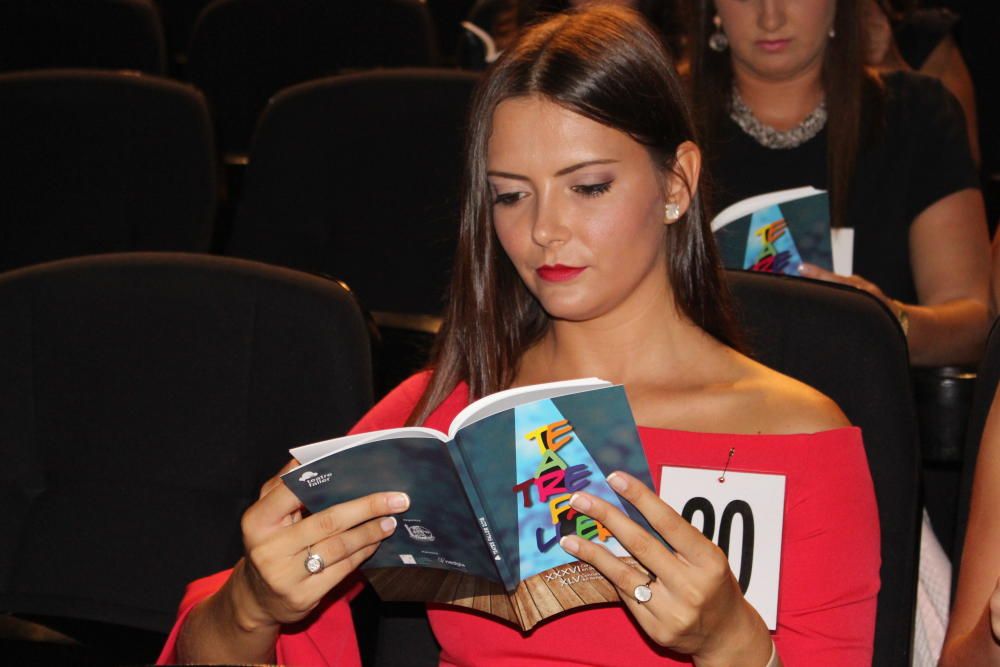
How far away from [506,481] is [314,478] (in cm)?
21

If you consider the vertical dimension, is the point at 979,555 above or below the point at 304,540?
below

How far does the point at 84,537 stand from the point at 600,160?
0.94 m

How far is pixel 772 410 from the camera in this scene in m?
1.74

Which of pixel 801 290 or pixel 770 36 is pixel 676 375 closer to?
pixel 801 290

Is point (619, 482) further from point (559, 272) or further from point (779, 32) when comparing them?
point (779, 32)

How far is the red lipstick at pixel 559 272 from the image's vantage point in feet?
5.65

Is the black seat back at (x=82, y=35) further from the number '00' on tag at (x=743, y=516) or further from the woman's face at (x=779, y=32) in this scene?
the number '00' on tag at (x=743, y=516)

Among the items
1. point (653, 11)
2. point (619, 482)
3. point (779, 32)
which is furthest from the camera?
point (653, 11)

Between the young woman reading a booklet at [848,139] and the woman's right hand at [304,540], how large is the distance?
1307 mm

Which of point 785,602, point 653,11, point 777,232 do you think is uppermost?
point 653,11

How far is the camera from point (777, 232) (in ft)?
7.25

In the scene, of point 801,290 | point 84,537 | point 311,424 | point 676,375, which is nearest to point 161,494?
point 84,537

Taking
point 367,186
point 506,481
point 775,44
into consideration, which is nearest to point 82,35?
point 367,186

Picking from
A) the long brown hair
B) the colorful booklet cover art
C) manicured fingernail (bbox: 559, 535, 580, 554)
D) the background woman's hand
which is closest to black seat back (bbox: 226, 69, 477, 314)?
the long brown hair
